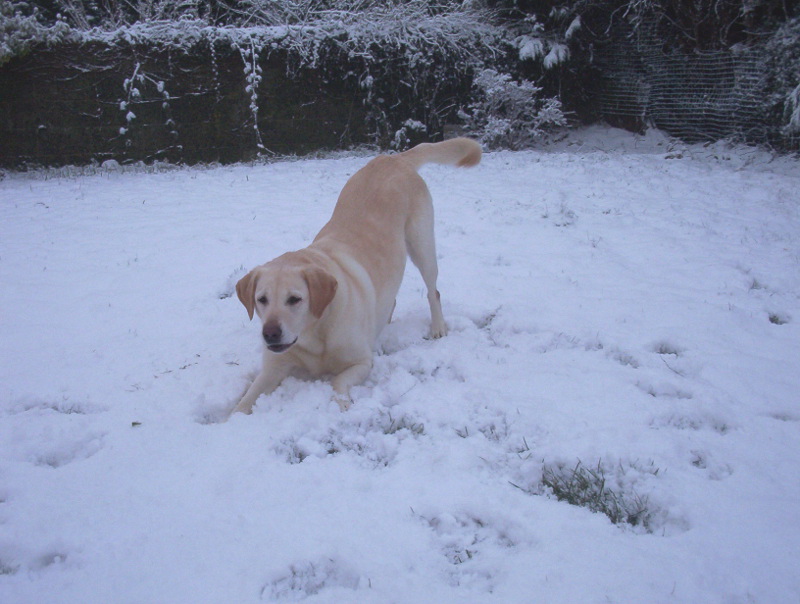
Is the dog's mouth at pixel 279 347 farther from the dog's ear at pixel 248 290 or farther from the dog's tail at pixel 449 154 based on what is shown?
the dog's tail at pixel 449 154

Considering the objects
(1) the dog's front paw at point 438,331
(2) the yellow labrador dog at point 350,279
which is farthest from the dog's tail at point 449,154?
(1) the dog's front paw at point 438,331

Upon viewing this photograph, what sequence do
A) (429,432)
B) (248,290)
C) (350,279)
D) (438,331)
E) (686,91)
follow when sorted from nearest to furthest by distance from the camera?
(429,432)
(248,290)
(350,279)
(438,331)
(686,91)

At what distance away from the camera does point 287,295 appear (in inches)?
101

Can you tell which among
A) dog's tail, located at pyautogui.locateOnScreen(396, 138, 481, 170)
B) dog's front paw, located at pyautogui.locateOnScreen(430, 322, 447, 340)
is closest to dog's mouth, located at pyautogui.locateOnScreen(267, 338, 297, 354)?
dog's front paw, located at pyautogui.locateOnScreen(430, 322, 447, 340)

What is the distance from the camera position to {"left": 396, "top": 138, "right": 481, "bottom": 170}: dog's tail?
12.2 ft

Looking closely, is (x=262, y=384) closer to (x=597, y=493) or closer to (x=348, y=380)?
(x=348, y=380)

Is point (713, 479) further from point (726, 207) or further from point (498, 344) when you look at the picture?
point (726, 207)

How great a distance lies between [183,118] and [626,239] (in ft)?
24.7

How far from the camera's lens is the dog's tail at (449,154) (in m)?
3.72

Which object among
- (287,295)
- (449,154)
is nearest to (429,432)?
(287,295)

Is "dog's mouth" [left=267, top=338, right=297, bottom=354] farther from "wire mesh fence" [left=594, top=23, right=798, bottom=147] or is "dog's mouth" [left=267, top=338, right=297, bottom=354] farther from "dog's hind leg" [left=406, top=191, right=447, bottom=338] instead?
"wire mesh fence" [left=594, top=23, right=798, bottom=147]

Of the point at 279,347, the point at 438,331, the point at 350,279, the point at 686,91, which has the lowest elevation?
the point at 438,331

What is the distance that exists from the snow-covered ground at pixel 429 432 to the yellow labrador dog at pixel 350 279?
0.44ft

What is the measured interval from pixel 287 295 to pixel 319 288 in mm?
160
